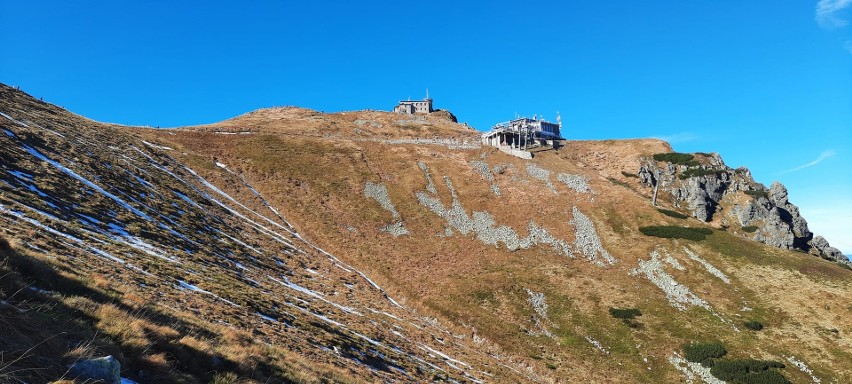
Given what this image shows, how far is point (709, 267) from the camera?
54406 mm

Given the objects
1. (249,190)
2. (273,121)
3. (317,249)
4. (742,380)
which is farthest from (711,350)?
(273,121)

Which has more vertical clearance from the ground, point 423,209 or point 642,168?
point 642,168

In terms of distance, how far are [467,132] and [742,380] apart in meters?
101

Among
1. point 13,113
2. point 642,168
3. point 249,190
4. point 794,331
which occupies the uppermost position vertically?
point 642,168

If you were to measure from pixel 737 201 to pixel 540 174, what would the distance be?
41391 mm

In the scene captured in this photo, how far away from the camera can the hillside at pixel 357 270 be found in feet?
48.4

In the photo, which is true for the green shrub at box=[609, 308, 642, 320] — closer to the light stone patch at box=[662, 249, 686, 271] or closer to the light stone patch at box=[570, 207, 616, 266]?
the light stone patch at box=[570, 207, 616, 266]

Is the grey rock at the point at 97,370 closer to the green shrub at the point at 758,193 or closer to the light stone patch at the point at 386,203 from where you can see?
the light stone patch at the point at 386,203

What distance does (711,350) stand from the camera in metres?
39.7

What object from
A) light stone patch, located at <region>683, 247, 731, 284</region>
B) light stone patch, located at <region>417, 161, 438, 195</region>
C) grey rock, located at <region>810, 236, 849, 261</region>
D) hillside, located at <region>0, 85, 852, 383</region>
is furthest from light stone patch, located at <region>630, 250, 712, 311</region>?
grey rock, located at <region>810, 236, 849, 261</region>

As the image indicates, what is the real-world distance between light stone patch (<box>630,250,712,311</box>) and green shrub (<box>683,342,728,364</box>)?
709 cm

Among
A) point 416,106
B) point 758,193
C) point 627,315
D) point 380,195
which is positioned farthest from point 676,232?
point 416,106

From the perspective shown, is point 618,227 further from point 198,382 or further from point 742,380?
point 198,382

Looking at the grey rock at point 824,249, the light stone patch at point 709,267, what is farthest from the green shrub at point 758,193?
the light stone patch at point 709,267
